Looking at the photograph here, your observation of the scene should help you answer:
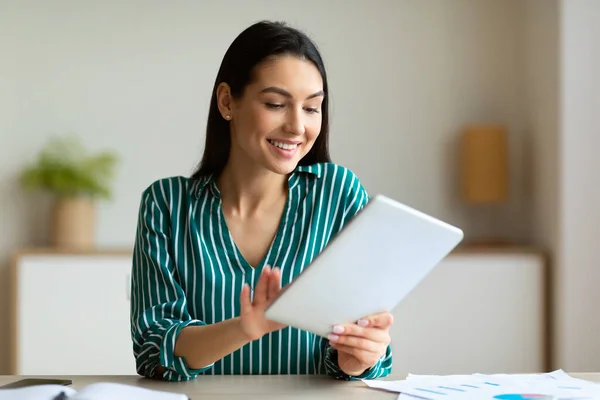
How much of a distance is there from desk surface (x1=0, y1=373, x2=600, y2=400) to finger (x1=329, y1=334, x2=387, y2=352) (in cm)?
9

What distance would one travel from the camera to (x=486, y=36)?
4.22m

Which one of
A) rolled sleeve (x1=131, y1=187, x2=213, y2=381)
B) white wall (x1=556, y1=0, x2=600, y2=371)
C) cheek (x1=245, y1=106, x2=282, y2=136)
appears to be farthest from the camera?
white wall (x1=556, y1=0, x2=600, y2=371)

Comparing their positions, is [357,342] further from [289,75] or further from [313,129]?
[289,75]

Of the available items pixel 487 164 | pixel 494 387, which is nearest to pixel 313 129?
pixel 494 387

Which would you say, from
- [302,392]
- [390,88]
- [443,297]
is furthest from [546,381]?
[390,88]

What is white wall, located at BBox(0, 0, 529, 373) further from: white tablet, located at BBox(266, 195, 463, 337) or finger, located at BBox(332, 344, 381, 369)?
white tablet, located at BBox(266, 195, 463, 337)

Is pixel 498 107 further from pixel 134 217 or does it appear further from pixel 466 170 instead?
pixel 134 217

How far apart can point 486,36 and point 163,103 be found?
1.56 meters

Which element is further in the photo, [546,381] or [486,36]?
[486,36]

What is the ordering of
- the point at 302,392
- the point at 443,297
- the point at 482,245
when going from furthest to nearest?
the point at 482,245 < the point at 443,297 < the point at 302,392

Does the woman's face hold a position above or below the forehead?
below

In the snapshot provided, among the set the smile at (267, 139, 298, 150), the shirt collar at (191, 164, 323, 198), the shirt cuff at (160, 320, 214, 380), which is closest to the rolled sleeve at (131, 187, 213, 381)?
the shirt cuff at (160, 320, 214, 380)

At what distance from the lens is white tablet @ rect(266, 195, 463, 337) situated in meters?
1.43

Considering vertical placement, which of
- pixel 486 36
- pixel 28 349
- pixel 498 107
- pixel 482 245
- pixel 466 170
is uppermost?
pixel 486 36
